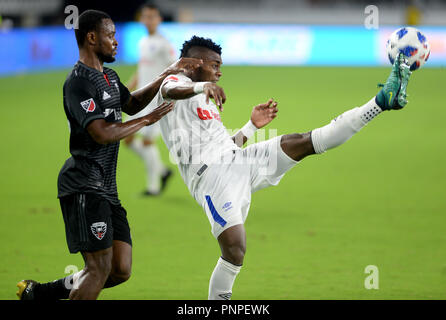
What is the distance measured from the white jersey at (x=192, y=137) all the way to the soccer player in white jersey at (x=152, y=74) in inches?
179

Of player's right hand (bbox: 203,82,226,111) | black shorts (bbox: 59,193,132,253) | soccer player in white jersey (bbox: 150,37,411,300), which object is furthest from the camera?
soccer player in white jersey (bbox: 150,37,411,300)

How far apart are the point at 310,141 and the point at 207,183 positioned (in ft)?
2.74

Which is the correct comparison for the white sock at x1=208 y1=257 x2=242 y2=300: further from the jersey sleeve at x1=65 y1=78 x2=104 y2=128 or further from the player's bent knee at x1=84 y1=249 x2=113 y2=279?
the jersey sleeve at x1=65 y1=78 x2=104 y2=128

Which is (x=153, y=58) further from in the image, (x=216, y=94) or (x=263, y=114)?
(x=216, y=94)

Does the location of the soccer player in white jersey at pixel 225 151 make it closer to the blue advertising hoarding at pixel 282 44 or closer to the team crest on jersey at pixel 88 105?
the team crest on jersey at pixel 88 105

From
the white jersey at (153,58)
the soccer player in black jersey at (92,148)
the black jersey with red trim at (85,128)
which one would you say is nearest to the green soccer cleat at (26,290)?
the soccer player in black jersey at (92,148)

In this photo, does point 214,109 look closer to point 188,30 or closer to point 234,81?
point 234,81

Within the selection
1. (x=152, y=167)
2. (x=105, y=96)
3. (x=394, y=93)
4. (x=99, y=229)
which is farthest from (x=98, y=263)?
(x=152, y=167)

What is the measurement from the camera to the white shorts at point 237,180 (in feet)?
16.5

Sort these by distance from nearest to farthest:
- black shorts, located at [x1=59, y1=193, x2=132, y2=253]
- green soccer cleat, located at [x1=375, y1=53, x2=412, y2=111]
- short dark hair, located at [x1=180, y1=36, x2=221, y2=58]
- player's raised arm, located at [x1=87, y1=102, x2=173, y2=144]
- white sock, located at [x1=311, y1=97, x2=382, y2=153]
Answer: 1. player's raised arm, located at [x1=87, y1=102, x2=173, y2=144]
2. black shorts, located at [x1=59, y1=193, x2=132, y2=253]
3. green soccer cleat, located at [x1=375, y1=53, x2=412, y2=111]
4. white sock, located at [x1=311, y1=97, x2=382, y2=153]
5. short dark hair, located at [x1=180, y1=36, x2=221, y2=58]

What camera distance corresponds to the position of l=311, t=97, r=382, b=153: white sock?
4754 millimetres

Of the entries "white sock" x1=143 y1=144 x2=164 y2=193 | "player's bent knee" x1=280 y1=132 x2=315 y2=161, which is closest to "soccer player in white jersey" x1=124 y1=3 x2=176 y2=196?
"white sock" x1=143 y1=144 x2=164 y2=193

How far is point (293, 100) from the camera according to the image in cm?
1845
